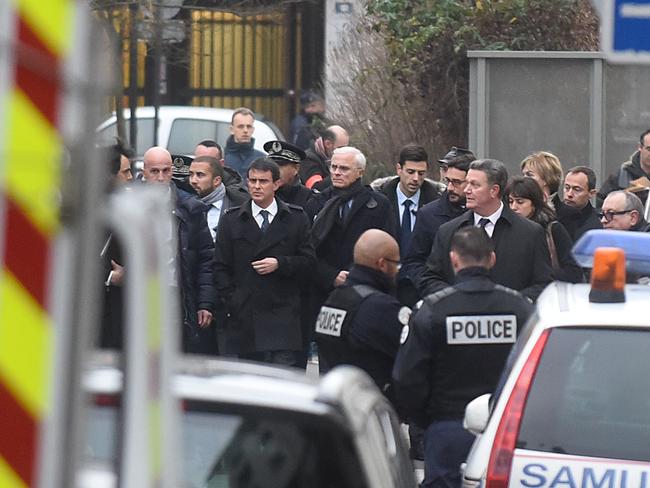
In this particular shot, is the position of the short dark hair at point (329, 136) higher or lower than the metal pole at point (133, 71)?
lower

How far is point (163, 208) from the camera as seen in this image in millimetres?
1850

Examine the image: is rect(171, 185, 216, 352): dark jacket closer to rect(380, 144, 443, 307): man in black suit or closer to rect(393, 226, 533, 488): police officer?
rect(380, 144, 443, 307): man in black suit

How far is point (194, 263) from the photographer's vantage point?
9.56 metres

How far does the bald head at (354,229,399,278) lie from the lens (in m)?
7.27

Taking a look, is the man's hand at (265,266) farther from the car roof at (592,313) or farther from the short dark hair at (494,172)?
the car roof at (592,313)

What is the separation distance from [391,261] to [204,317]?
2.29 m

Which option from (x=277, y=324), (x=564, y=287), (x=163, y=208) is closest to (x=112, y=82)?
(x=163, y=208)

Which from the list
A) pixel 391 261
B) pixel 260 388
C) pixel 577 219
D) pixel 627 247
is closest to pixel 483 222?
pixel 391 261

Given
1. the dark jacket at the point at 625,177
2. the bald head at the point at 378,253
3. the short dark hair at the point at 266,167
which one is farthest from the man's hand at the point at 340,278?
the dark jacket at the point at 625,177

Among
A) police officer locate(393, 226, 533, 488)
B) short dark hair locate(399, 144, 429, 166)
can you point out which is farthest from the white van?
police officer locate(393, 226, 533, 488)

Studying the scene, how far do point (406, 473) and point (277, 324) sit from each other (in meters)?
5.42

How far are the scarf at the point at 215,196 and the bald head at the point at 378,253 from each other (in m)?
3.00

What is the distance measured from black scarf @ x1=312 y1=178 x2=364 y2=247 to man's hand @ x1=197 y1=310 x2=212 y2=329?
2.72ft

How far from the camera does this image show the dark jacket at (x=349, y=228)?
976 centimetres
